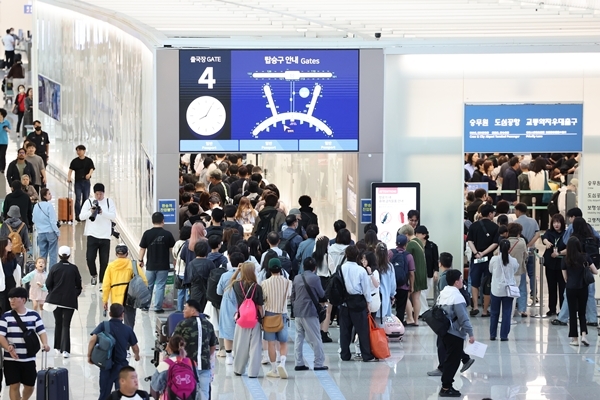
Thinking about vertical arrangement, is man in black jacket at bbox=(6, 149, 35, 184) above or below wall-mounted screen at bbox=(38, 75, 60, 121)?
below

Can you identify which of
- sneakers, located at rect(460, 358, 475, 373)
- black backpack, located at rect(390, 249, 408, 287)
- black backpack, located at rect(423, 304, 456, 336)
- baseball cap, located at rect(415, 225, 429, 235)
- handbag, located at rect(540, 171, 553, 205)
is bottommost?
sneakers, located at rect(460, 358, 475, 373)

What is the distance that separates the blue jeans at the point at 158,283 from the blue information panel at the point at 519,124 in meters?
4.56

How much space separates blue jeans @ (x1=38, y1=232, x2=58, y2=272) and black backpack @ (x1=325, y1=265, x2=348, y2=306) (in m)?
5.22

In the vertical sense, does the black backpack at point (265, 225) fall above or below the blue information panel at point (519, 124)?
below

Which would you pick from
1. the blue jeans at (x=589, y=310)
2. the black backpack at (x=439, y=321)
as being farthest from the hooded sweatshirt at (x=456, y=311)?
the blue jeans at (x=589, y=310)

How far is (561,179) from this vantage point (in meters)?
21.9

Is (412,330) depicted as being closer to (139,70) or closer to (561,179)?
(139,70)

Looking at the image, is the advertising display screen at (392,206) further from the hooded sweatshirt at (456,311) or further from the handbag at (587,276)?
the hooded sweatshirt at (456,311)

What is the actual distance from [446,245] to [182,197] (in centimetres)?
369

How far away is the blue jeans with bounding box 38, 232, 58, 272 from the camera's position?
16.6 meters

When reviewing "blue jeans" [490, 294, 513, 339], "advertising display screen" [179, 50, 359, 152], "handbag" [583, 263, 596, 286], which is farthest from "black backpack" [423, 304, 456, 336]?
"advertising display screen" [179, 50, 359, 152]

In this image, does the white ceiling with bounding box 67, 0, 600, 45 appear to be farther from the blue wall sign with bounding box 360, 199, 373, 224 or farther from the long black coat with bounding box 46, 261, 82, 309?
the long black coat with bounding box 46, 261, 82, 309

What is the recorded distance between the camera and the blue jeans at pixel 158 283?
1540cm

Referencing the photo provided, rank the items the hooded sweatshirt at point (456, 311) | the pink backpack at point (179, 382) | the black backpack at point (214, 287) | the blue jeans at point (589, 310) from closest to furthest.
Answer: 1. the pink backpack at point (179, 382)
2. the hooded sweatshirt at point (456, 311)
3. the black backpack at point (214, 287)
4. the blue jeans at point (589, 310)
